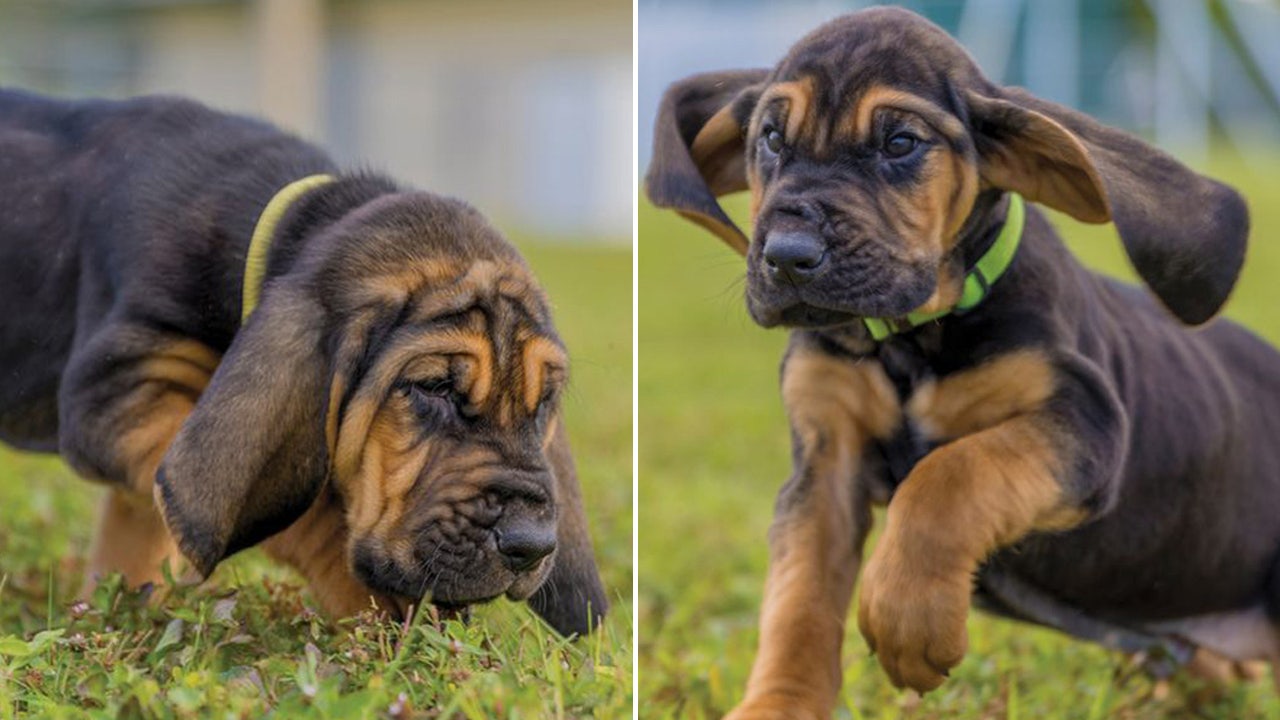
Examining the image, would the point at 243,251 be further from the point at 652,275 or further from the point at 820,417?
the point at 652,275

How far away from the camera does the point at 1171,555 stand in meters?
4.70

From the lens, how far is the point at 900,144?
4.01 meters

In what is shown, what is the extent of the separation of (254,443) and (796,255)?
122 cm

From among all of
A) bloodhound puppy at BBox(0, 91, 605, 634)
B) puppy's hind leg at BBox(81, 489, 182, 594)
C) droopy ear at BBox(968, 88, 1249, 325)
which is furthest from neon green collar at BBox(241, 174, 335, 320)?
droopy ear at BBox(968, 88, 1249, 325)

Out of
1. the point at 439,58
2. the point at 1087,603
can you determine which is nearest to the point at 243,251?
the point at 1087,603

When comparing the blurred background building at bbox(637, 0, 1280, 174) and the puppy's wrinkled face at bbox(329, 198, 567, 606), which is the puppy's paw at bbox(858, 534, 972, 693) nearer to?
the puppy's wrinkled face at bbox(329, 198, 567, 606)

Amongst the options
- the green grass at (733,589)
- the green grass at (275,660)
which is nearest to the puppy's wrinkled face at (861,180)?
the green grass at (733,589)

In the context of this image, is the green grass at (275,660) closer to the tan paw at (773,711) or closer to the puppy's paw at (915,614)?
the tan paw at (773,711)

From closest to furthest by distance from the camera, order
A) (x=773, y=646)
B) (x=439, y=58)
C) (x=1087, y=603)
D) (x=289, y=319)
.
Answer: (x=289, y=319) → (x=773, y=646) → (x=1087, y=603) → (x=439, y=58)

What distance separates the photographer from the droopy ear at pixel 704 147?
429cm

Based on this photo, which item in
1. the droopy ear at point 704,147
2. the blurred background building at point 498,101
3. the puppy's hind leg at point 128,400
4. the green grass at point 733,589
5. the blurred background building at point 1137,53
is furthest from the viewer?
the blurred background building at point 1137,53

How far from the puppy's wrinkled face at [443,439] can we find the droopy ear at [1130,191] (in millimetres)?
1198

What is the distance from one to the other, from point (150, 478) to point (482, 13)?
1899cm

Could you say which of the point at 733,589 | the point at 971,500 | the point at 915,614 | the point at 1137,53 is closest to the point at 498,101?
the point at 1137,53
